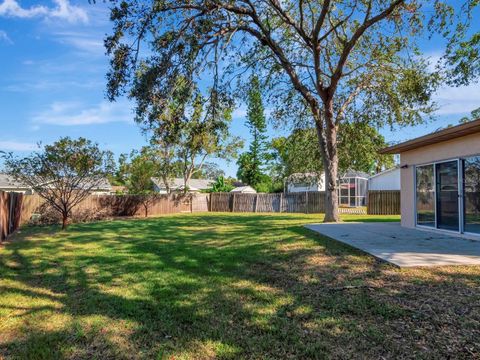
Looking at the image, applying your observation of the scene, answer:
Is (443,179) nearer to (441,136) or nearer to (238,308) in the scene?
(441,136)

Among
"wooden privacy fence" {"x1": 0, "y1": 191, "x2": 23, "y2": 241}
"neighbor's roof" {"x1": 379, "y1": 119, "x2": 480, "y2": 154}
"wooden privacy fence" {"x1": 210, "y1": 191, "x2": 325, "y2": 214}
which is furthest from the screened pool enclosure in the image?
"wooden privacy fence" {"x1": 0, "y1": 191, "x2": 23, "y2": 241}

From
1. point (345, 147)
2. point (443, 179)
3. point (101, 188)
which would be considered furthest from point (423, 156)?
point (101, 188)

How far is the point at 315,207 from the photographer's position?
80.1 ft

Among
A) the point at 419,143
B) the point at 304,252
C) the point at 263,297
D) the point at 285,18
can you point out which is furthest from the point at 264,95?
the point at 263,297

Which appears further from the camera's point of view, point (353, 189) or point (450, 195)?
point (353, 189)

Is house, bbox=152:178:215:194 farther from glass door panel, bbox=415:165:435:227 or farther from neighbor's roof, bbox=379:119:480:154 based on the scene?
glass door panel, bbox=415:165:435:227

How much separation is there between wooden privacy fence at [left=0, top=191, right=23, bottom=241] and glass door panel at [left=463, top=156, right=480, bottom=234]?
1272 cm

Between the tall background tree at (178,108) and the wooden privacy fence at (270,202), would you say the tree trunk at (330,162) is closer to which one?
the tall background tree at (178,108)

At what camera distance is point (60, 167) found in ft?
42.8

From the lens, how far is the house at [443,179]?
825cm

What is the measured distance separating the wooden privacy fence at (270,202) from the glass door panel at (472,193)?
51.0ft

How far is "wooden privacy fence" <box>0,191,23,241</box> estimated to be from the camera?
10.4m

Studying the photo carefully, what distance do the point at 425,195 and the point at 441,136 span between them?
7.15ft

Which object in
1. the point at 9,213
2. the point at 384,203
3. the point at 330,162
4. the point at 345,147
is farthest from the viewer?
the point at 384,203
